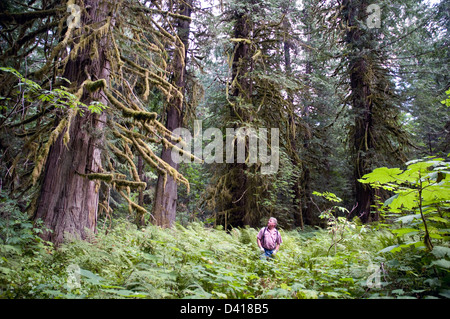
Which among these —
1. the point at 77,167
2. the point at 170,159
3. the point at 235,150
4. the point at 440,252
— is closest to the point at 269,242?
the point at 440,252

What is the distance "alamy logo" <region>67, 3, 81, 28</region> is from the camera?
513cm

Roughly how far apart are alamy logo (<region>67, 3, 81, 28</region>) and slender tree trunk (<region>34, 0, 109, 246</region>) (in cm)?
33

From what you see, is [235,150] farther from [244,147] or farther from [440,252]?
[440,252]

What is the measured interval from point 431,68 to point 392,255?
1047 centimetres

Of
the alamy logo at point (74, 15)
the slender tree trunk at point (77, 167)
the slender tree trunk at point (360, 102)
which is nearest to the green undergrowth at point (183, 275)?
the slender tree trunk at point (77, 167)

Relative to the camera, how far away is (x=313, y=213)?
16.2 m

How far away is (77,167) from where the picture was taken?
5.28m

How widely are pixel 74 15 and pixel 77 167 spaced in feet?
9.39

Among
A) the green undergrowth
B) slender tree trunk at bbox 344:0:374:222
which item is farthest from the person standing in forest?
slender tree trunk at bbox 344:0:374:222

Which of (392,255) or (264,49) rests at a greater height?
(264,49)

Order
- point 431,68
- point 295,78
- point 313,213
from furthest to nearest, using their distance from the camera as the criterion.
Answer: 1. point 313,213
2. point 295,78
3. point 431,68

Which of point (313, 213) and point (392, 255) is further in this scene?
point (313, 213)
